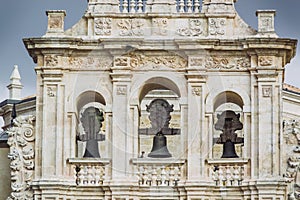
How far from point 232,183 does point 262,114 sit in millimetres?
1745

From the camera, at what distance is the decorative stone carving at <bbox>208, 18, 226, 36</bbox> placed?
40.3 meters

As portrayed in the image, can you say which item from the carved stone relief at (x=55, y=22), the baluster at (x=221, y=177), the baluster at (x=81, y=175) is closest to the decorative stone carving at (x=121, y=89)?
the baluster at (x=81, y=175)

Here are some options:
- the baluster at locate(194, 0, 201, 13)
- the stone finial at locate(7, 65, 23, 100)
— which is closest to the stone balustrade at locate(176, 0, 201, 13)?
the baluster at locate(194, 0, 201, 13)

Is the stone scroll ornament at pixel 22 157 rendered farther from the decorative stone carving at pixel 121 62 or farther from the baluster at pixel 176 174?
the baluster at pixel 176 174

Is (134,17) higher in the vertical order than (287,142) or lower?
higher

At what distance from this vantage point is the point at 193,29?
4041 cm

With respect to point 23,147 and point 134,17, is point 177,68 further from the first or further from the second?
point 23,147

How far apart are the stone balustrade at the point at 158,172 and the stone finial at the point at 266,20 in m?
3.66

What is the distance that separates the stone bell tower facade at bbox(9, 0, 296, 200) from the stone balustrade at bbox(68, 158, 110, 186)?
0.08 feet

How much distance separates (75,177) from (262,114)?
4.57m

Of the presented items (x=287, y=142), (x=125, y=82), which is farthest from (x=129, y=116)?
(x=287, y=142)

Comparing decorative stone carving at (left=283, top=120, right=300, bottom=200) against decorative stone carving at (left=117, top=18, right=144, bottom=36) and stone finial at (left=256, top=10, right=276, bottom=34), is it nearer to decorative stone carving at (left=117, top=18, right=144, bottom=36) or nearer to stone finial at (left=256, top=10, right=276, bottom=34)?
stone finial at (left=256, top=10, right=276, bottom=34)

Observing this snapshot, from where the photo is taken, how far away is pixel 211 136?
131ft

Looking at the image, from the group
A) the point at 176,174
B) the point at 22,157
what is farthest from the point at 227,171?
the point at 22,157
